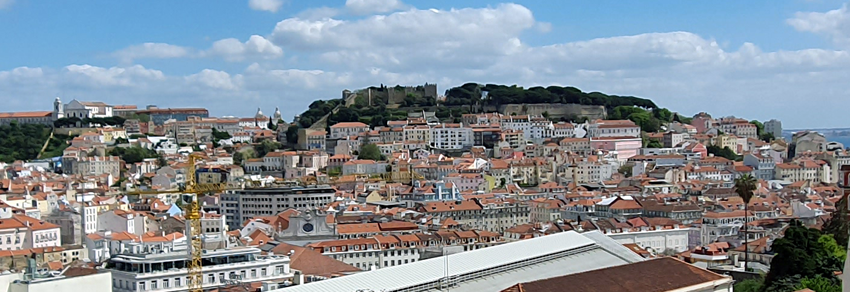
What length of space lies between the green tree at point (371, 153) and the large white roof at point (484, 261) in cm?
3705

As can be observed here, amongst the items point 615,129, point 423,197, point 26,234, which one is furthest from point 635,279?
point 615,129

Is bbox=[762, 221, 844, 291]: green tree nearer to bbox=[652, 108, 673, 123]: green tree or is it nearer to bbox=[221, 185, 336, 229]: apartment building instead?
bbox=[221, 185, 336, 229]: apartment building

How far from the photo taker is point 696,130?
7362 centimetres

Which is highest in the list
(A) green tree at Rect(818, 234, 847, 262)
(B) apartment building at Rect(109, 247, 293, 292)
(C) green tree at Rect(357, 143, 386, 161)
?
(C) green tree at Rect(357, 143, 386, 161)

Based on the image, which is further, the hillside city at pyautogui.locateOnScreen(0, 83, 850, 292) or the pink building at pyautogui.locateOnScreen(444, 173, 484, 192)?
the pink building at pyautogui.locateOnScreen(444, 173, 484, 192)

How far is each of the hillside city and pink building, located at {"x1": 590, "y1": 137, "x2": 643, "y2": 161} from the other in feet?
0.52

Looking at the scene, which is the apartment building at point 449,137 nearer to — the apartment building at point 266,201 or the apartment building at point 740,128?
the apartment building at point 740,128

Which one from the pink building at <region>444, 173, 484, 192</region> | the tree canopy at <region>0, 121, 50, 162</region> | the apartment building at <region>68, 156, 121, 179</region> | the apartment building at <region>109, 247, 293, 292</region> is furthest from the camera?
the tree canopy at <region>0, 121, 50, 162</region>

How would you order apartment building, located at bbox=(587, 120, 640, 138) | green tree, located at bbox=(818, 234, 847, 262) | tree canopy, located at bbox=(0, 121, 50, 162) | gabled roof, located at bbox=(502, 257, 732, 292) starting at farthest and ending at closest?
apartment building, located at bbox=(587, 120, 640, 138) < tree canopy, located at bbox=(0, 121, 50, 162) < green tree, located at bbox=(818, 234, 847, 262) < gabled roof, located at bbox=(502, 257, 732, 292)

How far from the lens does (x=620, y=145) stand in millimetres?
64750

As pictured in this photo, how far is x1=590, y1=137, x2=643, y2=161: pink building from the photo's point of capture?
64250 mm

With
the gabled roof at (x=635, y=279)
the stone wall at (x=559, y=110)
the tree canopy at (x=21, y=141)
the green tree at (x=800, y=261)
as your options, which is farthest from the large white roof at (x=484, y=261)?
the stone wall at (x=559, y=110)

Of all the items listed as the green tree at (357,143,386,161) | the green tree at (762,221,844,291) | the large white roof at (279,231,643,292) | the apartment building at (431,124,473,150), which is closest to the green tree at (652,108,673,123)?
the apartment building at (431,124,473,150)

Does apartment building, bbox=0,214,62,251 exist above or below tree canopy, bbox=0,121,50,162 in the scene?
below
